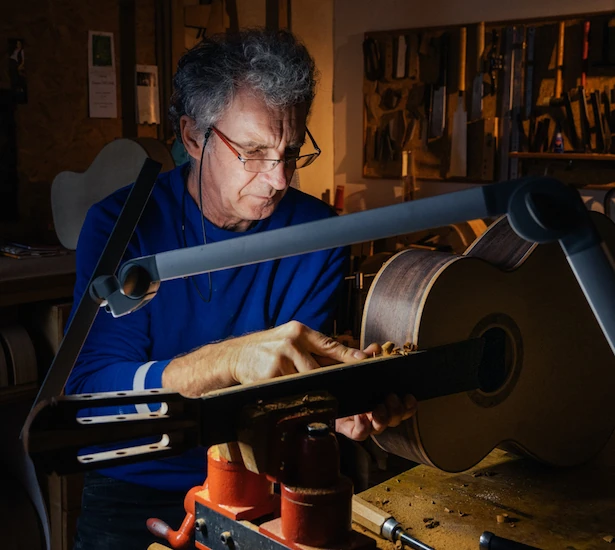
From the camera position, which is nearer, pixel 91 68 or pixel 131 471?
pixel 131 471

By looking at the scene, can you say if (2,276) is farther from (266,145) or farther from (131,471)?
(266,145)

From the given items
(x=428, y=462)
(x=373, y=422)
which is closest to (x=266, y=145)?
(x=373, y=422)

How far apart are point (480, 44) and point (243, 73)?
3563mm

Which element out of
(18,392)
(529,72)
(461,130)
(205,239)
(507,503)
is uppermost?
(529,72)

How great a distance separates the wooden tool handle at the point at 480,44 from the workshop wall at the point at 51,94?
231 cm

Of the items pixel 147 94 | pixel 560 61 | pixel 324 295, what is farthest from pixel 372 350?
pixel 560 61

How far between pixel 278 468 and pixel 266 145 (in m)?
0.82

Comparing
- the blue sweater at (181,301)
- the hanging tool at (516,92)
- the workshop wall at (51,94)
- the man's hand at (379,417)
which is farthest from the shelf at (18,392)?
the hanging tool at (516,92)

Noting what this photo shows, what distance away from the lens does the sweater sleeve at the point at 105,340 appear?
5.17ft

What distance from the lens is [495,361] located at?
1733 mm

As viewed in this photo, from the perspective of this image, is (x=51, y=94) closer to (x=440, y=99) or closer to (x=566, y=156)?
(x=440, y=99)

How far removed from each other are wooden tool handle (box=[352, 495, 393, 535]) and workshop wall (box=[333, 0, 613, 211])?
3.91m

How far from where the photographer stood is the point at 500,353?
1729 millimetres

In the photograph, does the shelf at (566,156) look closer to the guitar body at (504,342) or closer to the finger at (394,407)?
the guitar body at (504,342)
